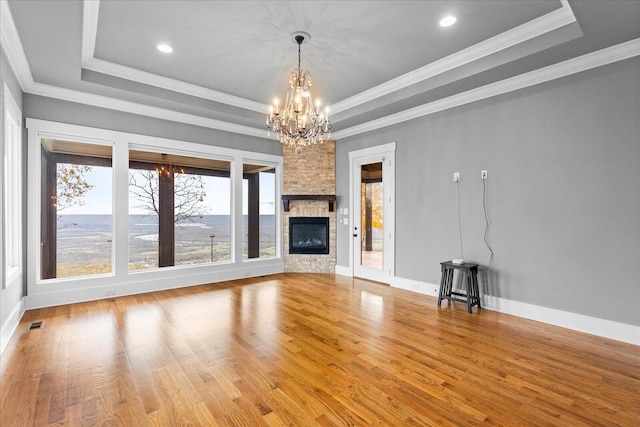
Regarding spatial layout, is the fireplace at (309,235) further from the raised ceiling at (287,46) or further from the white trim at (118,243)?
the raised ceiling at (287,46)

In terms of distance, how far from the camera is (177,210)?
5699 mm

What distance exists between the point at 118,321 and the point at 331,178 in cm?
455

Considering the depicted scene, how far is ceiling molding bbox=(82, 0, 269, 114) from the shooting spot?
3.04m

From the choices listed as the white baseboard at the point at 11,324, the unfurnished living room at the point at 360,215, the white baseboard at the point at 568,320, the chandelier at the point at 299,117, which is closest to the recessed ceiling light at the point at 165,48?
the unfurnished living room at the point at 360,215

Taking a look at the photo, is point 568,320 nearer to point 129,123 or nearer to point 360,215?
point 360,215

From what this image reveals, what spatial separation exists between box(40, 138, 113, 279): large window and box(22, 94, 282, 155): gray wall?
0.35 meters

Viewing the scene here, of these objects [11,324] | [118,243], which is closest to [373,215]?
[118,243]

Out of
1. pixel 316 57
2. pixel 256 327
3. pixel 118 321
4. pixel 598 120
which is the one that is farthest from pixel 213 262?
pixel 598 120

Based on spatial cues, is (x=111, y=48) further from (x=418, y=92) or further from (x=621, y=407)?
(x=621, y=407)

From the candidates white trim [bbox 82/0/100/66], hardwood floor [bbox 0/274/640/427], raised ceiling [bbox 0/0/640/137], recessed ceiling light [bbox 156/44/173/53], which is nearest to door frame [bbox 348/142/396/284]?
raised ceiling [bbox 0/0/640/137]

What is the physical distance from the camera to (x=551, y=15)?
10.0 ft

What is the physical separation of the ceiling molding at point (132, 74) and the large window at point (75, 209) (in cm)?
125

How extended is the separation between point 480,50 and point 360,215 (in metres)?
3.46

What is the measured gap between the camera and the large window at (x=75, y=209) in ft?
14.7
